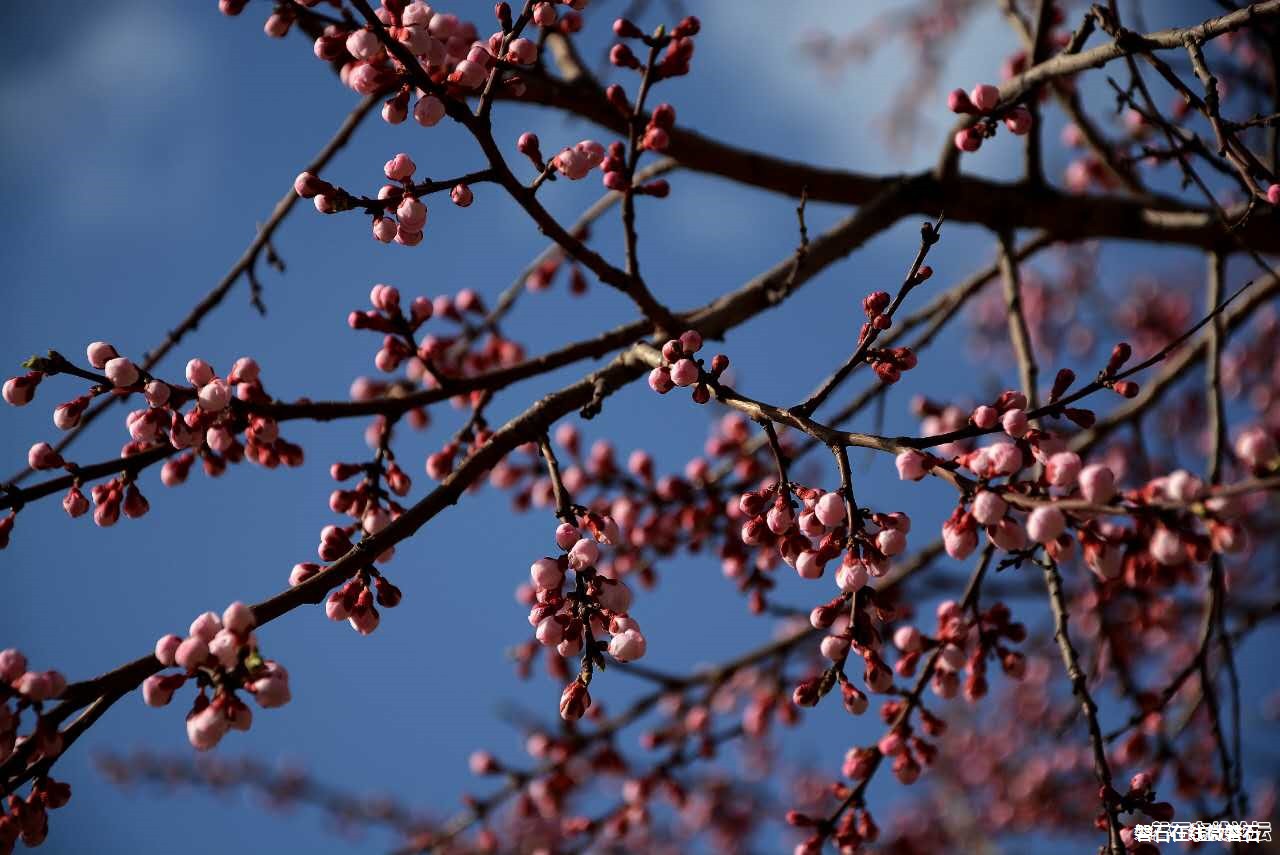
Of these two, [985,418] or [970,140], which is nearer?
[985,418]

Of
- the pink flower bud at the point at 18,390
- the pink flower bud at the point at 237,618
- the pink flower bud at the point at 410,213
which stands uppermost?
the pink flower bud at the point at 410,213

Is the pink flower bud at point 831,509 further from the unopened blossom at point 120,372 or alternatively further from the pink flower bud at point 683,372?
the unopened blossom at point 120,372

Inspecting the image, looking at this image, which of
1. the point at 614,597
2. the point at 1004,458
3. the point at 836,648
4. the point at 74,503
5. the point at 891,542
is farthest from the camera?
the point at 74,503

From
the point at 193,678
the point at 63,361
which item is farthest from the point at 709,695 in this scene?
the point at 63,361

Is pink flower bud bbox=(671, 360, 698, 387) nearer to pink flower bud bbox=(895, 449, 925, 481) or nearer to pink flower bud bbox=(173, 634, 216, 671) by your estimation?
pink flower bud bbox=(895, 449, 925, 481)

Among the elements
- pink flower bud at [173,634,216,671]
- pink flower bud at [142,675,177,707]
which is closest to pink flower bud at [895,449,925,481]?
pink flower bud at [173,634,216,671]

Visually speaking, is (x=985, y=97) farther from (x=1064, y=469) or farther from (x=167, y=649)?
(x=167, y=649)

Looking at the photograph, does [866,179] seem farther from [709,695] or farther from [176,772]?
[176,772]

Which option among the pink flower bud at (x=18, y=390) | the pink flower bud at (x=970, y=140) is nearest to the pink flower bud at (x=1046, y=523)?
the pink flower bud at (x=970, y=140)

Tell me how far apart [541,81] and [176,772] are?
19.6 ft

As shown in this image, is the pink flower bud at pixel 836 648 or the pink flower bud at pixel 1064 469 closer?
the pink flower bud at pixel 1064 469

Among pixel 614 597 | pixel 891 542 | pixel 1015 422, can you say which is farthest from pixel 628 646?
pixel 1015 422

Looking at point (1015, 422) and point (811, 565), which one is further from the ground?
point (1015, 422)

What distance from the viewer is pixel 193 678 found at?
140cm
